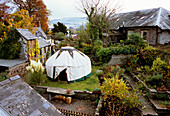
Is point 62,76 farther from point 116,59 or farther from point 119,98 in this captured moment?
point 116,59

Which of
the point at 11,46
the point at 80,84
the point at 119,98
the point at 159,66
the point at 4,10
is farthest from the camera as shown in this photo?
the point at 4,10

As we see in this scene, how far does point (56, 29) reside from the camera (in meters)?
37.2

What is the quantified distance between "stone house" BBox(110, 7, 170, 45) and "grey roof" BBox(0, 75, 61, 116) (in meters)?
16.8

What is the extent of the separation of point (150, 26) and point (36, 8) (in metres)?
23.7

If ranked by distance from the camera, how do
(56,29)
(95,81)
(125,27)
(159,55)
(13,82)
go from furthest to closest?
(56,29)
(125,27)
(159,55)
(95,81)
(13,82)

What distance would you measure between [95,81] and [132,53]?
524 centimetres

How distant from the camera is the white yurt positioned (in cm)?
960

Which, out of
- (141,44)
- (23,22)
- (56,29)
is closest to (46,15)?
(56,29)

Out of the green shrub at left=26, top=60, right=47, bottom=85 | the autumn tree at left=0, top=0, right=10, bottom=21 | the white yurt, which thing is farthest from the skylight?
the autumn tree at left=0, top=0, right=10, bottom=21

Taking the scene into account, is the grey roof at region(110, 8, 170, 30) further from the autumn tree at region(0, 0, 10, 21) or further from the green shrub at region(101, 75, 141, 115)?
the autumn tree at region(0, 0, 10, 21)

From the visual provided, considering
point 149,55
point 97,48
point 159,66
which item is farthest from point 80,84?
point 97,48

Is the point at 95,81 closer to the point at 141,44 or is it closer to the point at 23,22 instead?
the point at 141,44

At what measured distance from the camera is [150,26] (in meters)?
16.4

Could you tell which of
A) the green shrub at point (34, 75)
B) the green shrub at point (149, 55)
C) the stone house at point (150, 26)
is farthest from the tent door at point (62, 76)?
the stone house at point (150, 26)
